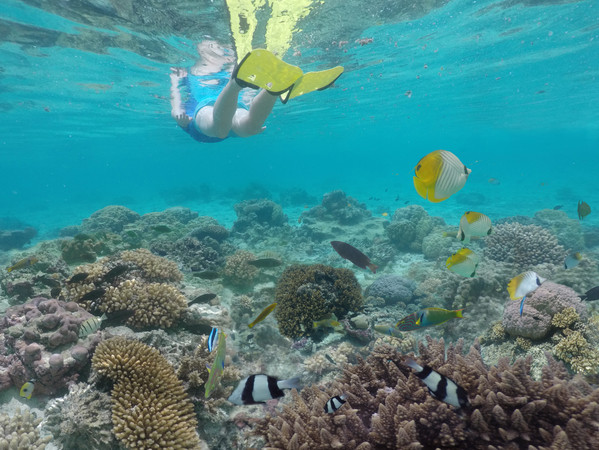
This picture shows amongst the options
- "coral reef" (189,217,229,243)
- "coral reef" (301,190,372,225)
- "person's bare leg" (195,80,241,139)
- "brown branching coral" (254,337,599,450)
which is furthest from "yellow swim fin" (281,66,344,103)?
"coral reef" (301,190,372,225)

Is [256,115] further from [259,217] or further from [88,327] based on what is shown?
[259,217]

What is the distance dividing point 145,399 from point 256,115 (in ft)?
16.9

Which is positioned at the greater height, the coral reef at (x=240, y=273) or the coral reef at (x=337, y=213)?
the coral reef at (x=337, y=213)

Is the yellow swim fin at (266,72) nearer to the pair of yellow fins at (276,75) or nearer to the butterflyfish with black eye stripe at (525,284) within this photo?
the pair of yellow fins at (276,75)

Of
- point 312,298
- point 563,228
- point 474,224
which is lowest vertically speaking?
point 312,298

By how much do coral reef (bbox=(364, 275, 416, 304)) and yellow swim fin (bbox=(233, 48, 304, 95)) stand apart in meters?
6.73

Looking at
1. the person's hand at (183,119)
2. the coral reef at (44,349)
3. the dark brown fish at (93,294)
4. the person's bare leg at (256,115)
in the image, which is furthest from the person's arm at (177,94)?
the coral reef at (44,349)

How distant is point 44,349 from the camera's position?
14.6ft

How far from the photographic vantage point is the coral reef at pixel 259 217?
61.6ft

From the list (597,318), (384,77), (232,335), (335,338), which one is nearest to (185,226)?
(232,335)

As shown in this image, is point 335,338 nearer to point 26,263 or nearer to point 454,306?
point 454,306

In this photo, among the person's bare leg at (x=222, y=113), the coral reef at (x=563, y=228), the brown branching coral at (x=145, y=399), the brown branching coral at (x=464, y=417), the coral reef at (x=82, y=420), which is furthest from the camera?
the coral reef at (x=563, y=228)

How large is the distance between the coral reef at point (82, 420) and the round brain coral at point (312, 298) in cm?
324

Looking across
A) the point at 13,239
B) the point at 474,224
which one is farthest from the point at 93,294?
the point at 13,239
